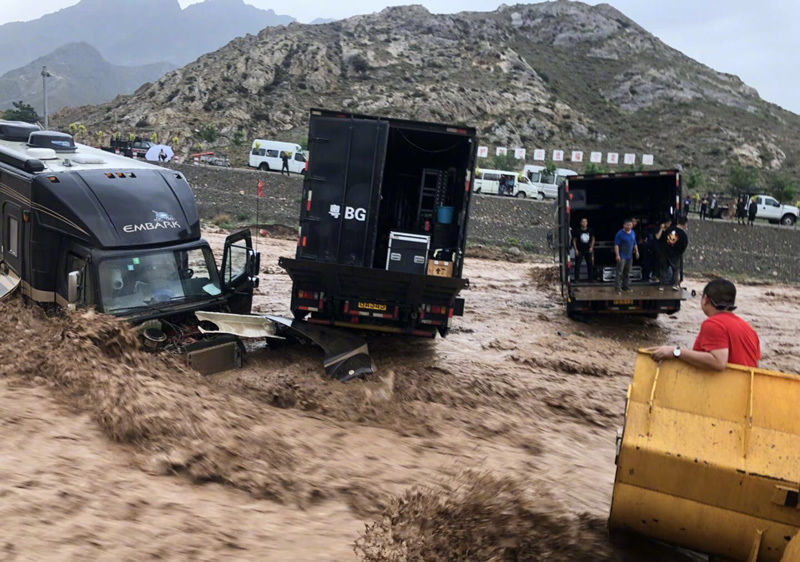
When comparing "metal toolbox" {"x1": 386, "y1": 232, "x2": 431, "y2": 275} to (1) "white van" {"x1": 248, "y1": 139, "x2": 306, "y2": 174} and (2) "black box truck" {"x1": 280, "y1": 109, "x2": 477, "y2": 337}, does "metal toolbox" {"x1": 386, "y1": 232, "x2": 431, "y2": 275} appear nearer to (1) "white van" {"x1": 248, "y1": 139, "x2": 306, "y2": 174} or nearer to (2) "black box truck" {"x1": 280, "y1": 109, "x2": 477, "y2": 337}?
(2) "black box truck" {"x1": 280, "y1": 109, "x2": 477, "y2": 337}

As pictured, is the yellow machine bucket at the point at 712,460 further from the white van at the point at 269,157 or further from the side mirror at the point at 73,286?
the white van at the point at 269,157

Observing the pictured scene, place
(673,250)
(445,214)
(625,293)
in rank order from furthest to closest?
(625,293) → (673,250) → (445,214)

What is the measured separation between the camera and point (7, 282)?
29.7 ft

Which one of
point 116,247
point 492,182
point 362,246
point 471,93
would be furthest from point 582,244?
point 471,93

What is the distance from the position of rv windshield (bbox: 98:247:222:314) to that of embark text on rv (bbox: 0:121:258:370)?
0.01 metres

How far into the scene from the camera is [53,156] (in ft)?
29.6

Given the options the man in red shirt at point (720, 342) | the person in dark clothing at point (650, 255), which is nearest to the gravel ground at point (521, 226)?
the person in dark clothing at point (650, 255)

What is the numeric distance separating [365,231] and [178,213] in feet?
8.87

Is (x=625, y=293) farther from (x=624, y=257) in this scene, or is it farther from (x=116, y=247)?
(x=116, y=247)

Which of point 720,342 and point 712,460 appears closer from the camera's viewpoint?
point 712,460

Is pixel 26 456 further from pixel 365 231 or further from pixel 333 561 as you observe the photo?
pixel 365 231

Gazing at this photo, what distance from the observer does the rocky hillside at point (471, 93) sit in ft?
210

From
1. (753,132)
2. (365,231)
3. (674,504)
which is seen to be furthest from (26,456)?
(753,132)

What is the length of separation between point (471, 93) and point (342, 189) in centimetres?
6235
